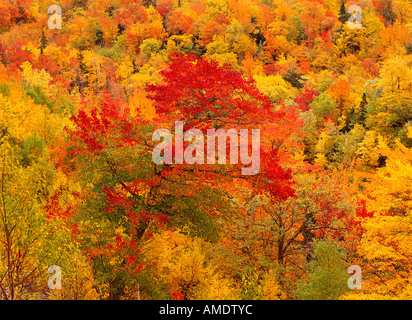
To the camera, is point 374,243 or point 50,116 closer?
point 374,243

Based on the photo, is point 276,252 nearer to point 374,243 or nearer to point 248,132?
point 374,243

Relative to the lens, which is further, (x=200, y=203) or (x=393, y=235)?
(x=393, y=235)

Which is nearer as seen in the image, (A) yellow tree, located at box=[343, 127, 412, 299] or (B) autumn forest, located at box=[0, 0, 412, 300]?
(B) autumn forest, located at box=[0, 0, 412, 300]

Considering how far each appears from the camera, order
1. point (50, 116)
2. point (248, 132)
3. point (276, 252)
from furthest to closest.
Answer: point (50, 116)
point (276, 252)
point (248, 132)

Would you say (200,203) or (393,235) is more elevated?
(200,203)

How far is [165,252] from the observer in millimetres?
16234

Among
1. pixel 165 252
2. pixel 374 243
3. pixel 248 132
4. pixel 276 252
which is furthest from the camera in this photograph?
pixel 276 252

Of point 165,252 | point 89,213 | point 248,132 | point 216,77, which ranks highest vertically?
point 216,77

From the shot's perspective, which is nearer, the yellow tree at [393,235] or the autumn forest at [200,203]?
the autumn forest at [200,203]

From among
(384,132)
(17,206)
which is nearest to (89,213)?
(17,206)

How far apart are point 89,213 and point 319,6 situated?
71037 mm

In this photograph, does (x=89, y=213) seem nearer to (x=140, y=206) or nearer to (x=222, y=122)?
(x=140, y=206)

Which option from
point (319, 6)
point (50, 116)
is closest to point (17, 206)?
point (50, 116)

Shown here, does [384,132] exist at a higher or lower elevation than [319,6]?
lower
